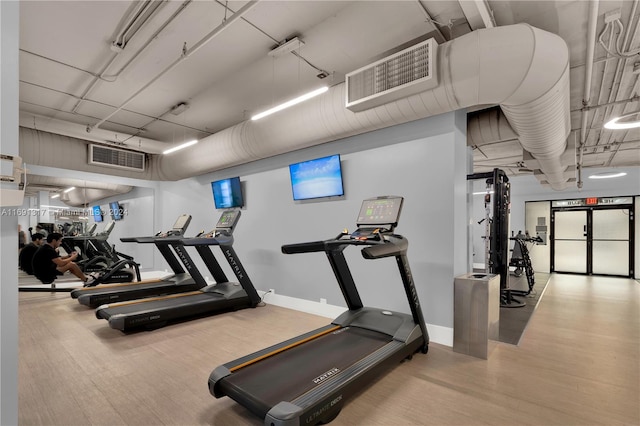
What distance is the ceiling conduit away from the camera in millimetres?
2840

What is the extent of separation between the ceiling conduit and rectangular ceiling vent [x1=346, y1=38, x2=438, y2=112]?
0.14 m

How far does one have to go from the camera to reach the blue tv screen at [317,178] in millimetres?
4844

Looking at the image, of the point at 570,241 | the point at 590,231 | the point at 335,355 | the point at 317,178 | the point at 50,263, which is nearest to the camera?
the point at 335,355

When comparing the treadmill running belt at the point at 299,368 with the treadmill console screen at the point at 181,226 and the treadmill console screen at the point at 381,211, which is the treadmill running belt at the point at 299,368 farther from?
the treadmill console screen at the point at 181,226

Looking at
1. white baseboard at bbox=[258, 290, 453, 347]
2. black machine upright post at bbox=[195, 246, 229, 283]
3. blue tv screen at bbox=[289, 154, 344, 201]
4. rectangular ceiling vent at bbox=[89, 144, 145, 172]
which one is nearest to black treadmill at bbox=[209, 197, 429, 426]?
white baseboard at bbox=[258, 290, 453, 347]

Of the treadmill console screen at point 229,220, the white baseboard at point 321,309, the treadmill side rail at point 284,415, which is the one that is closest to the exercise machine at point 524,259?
the white baseboard at point 321,309

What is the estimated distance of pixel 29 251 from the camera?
683 cm

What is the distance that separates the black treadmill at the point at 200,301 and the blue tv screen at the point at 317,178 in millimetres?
1153

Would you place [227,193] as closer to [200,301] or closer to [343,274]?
[200,301]

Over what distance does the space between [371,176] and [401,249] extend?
1.67m

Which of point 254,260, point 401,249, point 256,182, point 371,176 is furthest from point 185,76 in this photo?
point 401,249

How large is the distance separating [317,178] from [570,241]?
9.85 metres

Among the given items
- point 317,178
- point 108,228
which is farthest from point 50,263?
point 317,178

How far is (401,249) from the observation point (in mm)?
3152
